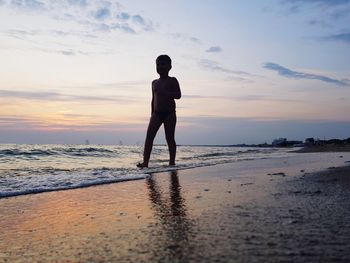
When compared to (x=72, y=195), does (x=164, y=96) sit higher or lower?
higher

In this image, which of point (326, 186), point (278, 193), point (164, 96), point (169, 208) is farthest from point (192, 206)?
point (164, 96)

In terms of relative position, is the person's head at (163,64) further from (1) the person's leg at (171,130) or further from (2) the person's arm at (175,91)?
(1) the person's leg at (171,130)

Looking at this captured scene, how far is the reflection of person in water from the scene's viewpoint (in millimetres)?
2805

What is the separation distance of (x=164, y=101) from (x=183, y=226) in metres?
9.09

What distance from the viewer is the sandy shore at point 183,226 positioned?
102 inches

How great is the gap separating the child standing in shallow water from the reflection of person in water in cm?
642

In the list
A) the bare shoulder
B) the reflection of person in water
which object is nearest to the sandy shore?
the reflection of person in water

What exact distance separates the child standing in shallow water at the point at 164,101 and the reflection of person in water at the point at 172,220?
21.1 feet

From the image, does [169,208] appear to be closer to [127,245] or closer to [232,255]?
[127,245]

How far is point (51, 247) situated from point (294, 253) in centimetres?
168

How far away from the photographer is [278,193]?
5.35m

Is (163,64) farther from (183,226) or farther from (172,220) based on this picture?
(183,226)

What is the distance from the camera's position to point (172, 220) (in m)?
3.77

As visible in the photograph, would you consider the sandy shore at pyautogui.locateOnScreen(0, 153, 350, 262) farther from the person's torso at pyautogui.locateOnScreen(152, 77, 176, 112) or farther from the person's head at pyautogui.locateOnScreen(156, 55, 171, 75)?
the person's head at pyautogui.locateOnScreen(156, 55, 171, 75)
